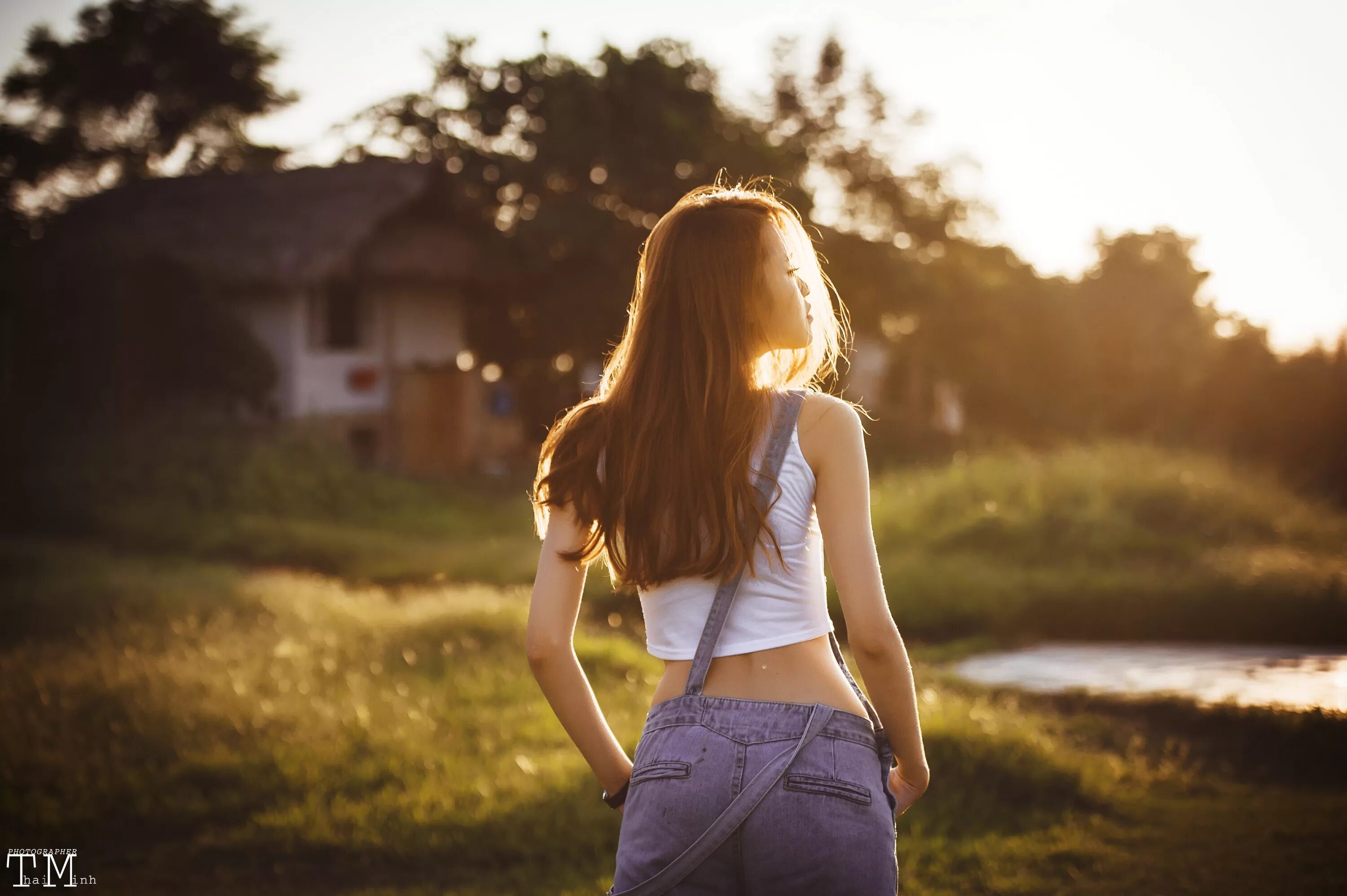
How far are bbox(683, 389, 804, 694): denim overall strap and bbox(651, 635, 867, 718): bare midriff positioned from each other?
23 mm

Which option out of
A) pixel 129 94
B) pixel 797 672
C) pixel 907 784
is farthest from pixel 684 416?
pixel 129 94

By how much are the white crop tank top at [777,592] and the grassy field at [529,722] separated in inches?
105


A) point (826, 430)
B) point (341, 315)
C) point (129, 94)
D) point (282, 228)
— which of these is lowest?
point (826, 430)

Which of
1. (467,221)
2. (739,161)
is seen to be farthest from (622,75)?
(467,221)

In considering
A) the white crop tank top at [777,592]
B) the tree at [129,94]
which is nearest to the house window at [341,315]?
the tree at [129,94]

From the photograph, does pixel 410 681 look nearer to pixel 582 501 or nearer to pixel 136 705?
pixel 136 705

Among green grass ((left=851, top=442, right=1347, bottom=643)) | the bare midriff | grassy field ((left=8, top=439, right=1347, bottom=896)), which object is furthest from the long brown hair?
green grass ((left=851, top=442, right=1347, bottom=643))

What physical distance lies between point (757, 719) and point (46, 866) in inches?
155

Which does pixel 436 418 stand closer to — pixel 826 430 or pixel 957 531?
pixel 957 531

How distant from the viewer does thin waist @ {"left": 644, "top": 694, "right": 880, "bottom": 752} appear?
177 cm

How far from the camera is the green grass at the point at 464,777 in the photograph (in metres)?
4.44

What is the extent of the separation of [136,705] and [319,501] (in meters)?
11.0

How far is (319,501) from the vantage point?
1670 cm

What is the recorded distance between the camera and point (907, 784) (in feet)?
6.40
